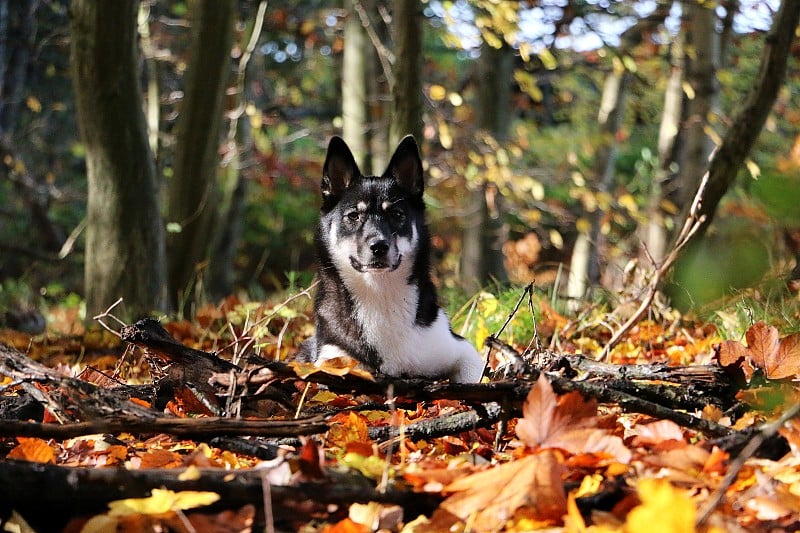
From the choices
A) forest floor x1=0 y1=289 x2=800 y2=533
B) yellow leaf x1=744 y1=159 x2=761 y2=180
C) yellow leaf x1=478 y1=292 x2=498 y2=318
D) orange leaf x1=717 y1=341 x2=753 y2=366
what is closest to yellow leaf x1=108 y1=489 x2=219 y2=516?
forest floor x1=0 y1=289 x2=800 y2=533

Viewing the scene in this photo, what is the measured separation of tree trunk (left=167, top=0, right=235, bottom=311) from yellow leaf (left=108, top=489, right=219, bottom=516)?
5.66m

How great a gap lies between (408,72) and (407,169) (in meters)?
2.21

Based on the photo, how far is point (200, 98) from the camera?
7.51m

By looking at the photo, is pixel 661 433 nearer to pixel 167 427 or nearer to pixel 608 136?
pixel 167 427

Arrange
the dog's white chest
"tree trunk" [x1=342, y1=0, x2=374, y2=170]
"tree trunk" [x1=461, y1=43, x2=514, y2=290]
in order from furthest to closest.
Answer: "tree trunk" [x1=461, y1=43, x2=514, y2=290]
"tree trunk" [x1=342, y1=0, x2=374, y2=170]
the dog's white chest

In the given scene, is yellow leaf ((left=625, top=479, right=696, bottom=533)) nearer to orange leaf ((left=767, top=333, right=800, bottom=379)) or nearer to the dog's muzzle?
orange leaf ((left=767, top=333, right=800, bottom=379))

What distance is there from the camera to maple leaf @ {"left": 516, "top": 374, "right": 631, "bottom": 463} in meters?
1.91

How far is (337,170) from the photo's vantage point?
444 centimetres

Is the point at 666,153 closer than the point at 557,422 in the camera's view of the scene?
No

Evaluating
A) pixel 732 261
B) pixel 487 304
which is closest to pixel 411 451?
pixel 732 261

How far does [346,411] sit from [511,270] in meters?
14.6

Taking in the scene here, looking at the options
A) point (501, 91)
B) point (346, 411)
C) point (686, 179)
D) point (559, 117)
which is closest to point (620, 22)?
point (501, 91)

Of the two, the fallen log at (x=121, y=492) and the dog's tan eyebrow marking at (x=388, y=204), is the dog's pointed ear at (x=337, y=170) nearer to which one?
the dog's tan eyebrow marking at (x=388, y=204)

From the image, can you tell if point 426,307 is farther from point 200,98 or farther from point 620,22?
point 620,22
